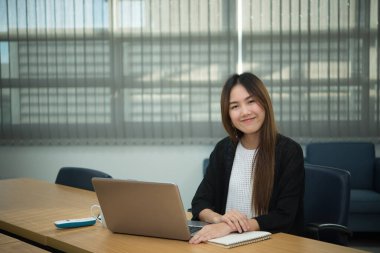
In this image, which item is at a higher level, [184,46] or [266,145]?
[184,46]

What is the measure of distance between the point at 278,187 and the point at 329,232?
0.31 m

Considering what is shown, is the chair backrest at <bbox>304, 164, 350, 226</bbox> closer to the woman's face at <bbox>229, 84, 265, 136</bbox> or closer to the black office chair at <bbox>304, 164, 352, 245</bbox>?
the black office chair at <bbox>304, 164, 352, 245</bbox>

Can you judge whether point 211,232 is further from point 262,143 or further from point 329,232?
point 329,232

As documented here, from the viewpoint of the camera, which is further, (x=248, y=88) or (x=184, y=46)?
(x=184, y=46)

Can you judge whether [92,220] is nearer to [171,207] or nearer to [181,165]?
[171,207]

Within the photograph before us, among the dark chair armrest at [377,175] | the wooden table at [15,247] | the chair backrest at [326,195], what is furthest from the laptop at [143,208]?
the dark chair armrest at [377,175]

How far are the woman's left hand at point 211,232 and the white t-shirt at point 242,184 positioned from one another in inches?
16.7

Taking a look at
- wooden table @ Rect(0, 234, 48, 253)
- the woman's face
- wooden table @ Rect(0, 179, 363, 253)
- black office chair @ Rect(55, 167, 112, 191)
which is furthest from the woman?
black office chair @ Rect(55, 167, 112, 191)

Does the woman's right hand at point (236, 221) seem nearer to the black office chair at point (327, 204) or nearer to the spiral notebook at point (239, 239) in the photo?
the spiral notebook at point (239, 239)

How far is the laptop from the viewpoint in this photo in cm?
149

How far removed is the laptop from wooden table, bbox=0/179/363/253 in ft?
0.10

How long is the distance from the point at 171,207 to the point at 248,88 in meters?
0.72

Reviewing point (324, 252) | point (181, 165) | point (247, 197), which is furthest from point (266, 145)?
point (181, 165)

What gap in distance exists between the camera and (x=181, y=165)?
4730 mm
